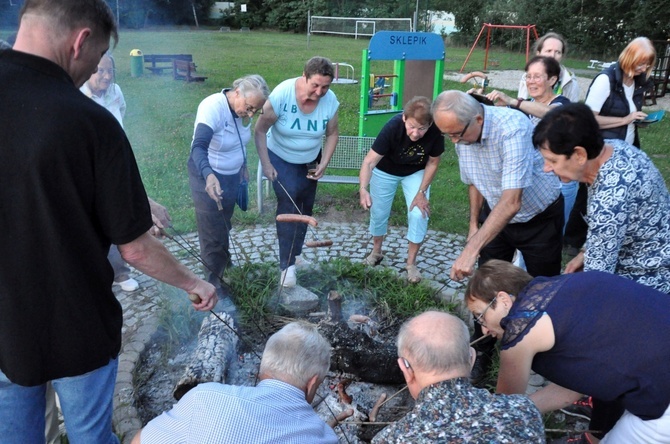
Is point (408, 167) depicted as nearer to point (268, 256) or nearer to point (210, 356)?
point (268, 256)

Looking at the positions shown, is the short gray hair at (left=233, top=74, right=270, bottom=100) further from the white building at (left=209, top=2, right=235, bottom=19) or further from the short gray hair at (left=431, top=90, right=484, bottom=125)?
the white building at (left=209, top=2, right=235, bottom=19)

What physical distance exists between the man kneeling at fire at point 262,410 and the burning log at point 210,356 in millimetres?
1051

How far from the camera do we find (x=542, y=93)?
4164 mm

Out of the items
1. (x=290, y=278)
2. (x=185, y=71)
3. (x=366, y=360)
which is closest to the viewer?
(x=366, y=360)

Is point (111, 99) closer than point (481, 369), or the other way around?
point (481, 369)

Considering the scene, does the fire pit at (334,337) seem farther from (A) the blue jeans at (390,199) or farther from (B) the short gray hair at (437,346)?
(B) the short gray hair at (437,346)

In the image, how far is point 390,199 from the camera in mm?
4805

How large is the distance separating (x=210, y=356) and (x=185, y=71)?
514 inches

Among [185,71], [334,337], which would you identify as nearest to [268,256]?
[334,337]

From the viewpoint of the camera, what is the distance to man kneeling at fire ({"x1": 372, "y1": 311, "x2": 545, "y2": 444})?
1.63m

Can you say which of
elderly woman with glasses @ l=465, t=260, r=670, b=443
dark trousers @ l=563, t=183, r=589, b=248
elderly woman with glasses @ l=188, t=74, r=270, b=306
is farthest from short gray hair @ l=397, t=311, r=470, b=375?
dark trousers @ l=563, t=183, r=589, b=248

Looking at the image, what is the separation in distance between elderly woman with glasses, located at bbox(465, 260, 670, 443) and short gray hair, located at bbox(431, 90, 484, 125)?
1.25 m

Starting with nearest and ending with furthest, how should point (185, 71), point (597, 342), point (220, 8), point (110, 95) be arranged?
1. point (597, 342)
2. point (110, 95)
3. point (185, 71)
4. point (220, 8)

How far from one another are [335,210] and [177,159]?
2856 millimetres
